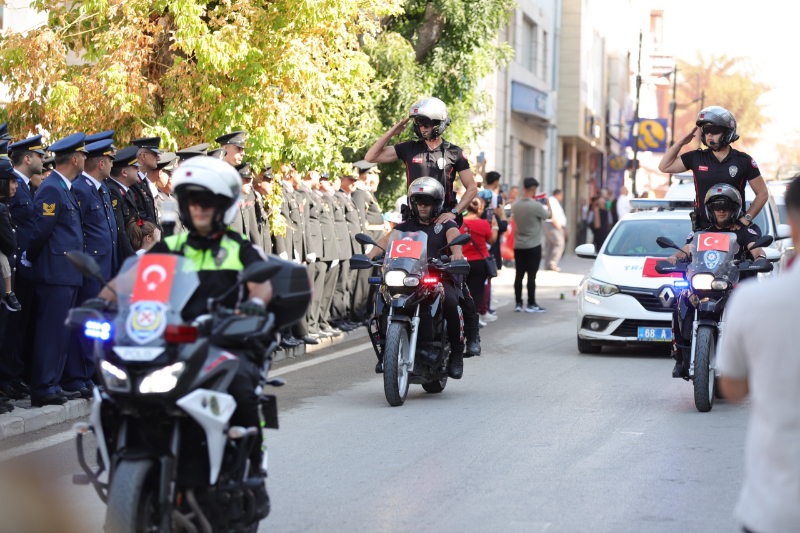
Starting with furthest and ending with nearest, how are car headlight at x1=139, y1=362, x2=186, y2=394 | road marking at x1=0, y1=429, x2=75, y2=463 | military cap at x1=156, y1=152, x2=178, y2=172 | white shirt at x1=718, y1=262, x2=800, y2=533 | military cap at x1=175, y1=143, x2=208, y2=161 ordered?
1. military cap at x1=156, y1=152, x2=178, y2=172
2. military cap at x1=175, y1=143, x2=208, y2=161
3. road marking at x1=0, y1=429, x2=75, y2=463
4. car headlight at x1=139, y1=362, x2=186, y2=394
5. white shirt at x1=718, y1=262, x2=800, y2=533

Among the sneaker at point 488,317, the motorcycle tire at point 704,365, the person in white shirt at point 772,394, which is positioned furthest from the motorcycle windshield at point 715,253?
the sneaker at point 488,317

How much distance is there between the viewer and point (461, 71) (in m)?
20.5

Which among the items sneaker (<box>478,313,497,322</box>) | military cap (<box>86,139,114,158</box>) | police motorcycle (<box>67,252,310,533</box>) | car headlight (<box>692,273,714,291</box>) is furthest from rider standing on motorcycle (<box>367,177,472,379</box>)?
sneaker (<box>478,313,497,322</box>)

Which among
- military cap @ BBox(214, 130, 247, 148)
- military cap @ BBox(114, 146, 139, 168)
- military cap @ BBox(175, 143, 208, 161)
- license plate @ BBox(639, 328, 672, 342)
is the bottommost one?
license plate @ BBox(639, 328, 672, 342)

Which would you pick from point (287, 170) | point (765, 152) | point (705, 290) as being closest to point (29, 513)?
point (705, 290)

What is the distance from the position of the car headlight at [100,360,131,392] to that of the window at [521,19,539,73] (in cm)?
3306

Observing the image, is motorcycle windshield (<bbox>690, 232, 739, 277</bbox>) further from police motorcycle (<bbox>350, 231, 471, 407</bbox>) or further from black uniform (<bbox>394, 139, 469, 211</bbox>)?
black uniform (<bbox>394, 139, 469, 211</bbox>)

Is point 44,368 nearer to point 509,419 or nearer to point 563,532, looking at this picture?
point 509,419

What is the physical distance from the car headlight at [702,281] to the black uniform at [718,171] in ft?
2.17

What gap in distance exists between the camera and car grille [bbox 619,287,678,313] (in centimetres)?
1219

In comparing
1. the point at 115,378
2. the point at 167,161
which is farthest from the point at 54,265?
Answer: the point at 115,378

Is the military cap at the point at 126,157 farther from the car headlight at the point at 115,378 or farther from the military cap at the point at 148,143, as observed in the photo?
the car headlight at the point at 115,378

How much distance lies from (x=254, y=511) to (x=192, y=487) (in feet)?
0.94

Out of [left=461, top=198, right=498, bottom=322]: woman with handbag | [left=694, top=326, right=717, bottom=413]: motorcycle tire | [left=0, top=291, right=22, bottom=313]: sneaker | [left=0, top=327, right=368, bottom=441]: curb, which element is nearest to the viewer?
[left=0, top=327, right=368, bottom=441]: curb
